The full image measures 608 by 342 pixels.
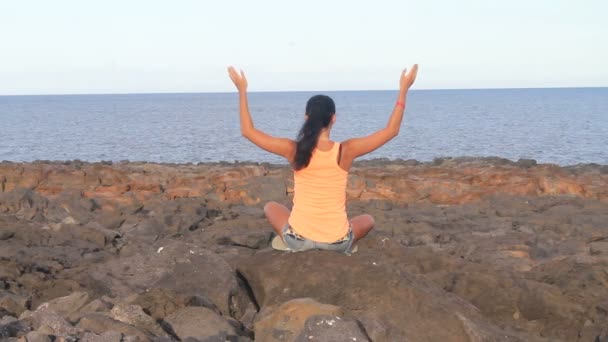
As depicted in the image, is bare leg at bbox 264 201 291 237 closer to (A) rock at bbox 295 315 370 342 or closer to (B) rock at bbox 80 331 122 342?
(A) rock at bbox 295 315 370 342

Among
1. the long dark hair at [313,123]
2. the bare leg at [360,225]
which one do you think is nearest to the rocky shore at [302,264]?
the bare leg at [360,225]

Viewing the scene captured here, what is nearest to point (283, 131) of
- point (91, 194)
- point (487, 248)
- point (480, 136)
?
point (480, 136)

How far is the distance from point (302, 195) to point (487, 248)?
5.07m

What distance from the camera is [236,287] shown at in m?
7.71

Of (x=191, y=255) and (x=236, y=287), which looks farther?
(x=191, y=255)

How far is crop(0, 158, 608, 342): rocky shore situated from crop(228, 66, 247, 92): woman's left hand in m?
1.54

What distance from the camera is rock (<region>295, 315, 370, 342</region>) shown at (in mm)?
5855

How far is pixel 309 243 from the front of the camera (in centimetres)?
782

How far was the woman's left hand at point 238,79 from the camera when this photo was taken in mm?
7500

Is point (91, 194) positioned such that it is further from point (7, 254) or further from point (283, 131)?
point (283, 131)

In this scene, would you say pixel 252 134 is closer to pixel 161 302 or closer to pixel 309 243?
pixel 309 243

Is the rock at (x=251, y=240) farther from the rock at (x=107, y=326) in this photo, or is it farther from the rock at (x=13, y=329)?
the rock at (x=13, y=329)

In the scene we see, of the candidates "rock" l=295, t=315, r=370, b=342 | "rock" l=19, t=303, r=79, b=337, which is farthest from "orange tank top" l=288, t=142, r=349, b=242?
"rock" l=19, t=303, r=79, b=337

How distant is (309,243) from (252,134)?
1192mm
